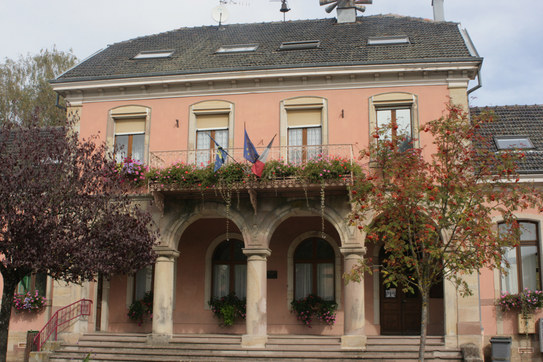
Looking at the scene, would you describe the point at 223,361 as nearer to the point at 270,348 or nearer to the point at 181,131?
the point at 270,348

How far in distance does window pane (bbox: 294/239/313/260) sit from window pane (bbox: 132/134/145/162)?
17.1ft

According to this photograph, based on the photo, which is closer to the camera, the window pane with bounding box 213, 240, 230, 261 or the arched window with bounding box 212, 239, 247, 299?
the arched window with bounding box 212, 239, 247, 299

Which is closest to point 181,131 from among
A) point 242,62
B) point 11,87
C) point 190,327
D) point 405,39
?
point 242,62

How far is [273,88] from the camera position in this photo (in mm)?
15453

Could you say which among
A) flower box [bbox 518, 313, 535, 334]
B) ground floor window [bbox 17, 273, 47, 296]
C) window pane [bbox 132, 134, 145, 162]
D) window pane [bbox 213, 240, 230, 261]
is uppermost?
window pane [bbox 132, 134, 145, 162]

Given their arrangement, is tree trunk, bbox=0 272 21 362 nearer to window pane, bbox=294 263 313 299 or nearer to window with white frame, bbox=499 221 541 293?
window pane, bbox=294 263 313 299

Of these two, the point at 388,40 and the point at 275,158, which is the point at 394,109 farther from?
the point at 275,158

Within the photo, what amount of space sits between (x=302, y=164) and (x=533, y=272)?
6.81 m

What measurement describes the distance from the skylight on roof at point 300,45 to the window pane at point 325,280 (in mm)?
6544

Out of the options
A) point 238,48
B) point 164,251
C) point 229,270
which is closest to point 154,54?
point 238,48

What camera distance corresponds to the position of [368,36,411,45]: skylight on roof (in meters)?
16.5

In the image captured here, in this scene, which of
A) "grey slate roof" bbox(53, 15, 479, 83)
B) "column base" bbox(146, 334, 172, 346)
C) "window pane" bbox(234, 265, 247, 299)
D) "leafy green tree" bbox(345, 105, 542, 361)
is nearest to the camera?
"leafy green tree" bbox(345, 105, 542, 361)

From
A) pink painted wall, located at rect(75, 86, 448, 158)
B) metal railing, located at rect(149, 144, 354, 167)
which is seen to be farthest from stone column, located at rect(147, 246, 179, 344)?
pink painted wall, located at rect(75, 86, 448, 158)

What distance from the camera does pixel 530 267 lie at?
579 inches
